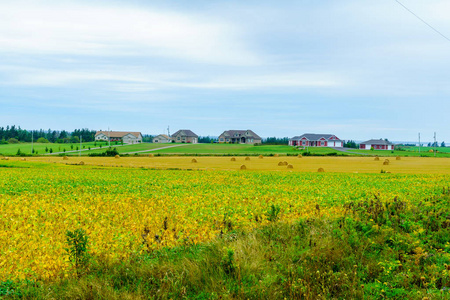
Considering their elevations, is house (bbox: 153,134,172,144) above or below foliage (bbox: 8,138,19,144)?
above

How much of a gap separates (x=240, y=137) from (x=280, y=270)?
166993mm

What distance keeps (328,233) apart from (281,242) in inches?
53.6

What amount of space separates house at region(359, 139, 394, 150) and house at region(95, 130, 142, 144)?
109 m

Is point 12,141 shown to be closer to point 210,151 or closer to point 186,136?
point 186,136

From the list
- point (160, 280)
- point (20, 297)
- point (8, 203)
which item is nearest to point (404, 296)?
point (160, 280)

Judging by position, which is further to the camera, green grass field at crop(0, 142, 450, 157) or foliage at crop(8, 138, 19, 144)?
foliage at crop(8, 138, 19, 144)

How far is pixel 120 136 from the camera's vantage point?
602 feet

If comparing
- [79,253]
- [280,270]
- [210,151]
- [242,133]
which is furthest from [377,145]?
[79,253]

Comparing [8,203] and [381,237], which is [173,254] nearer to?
[381,237]

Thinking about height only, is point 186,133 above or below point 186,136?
above

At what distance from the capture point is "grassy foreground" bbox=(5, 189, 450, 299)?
638cm

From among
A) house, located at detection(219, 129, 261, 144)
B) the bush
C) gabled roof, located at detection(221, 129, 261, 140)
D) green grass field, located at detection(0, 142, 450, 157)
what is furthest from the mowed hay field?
the bush

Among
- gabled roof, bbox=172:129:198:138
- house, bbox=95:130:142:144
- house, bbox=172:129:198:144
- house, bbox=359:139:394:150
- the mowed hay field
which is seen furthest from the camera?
house, bbox=172:129:198:144

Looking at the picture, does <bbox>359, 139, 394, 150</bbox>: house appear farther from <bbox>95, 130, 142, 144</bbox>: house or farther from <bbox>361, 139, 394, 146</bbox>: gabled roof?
<bbox>95, 130, 142, 144</bbox>: house
